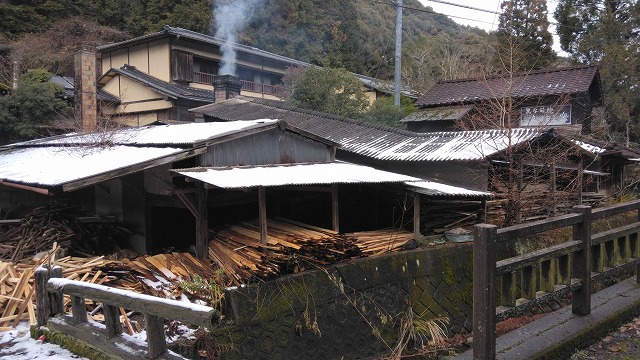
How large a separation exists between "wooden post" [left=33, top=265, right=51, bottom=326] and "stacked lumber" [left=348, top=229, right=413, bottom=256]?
5991mm

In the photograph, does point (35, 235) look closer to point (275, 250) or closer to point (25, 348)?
point (25, 348)

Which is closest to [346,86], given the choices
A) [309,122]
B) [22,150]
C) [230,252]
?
[309,122]

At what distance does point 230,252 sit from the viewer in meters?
8.50

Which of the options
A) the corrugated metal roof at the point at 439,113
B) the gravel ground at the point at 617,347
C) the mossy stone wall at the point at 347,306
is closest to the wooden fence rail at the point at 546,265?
the gravel ground at the point at 617,347

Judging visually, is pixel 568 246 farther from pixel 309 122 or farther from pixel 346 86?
pixel 346 86

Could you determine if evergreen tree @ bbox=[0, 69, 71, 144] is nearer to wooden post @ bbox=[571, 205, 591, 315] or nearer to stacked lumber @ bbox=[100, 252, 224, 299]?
stacked lumber @ bbox=[100, 252, 224, 299]

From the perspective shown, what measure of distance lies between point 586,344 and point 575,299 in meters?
0.61

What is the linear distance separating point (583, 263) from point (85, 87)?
60.9ft

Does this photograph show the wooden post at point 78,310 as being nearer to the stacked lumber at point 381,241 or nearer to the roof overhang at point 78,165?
the roof overhang at point 78,165

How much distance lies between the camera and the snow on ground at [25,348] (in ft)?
17.4

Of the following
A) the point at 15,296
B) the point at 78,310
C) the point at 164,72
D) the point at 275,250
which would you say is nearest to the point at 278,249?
the point at 275,250

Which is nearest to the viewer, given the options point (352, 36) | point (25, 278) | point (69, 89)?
point (25, 278)

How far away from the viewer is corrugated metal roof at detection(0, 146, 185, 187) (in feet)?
26.8

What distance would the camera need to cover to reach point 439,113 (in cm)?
2555
